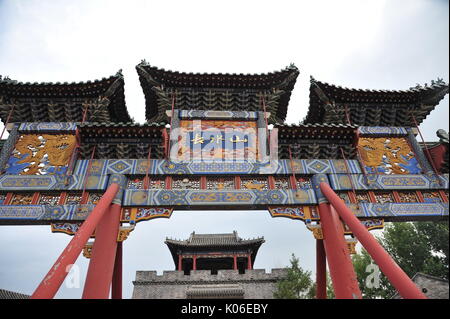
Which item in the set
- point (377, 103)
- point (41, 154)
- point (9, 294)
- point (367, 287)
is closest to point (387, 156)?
point (377, 103)

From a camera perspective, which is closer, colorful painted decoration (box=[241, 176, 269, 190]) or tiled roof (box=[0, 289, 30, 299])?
colorful painted decoration (box=[241, 176, 269, 190])

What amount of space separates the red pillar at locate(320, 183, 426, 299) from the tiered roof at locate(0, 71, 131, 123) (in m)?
6.43

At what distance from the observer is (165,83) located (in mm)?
8391

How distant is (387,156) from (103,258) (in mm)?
7490

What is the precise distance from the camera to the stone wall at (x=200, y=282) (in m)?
18.4

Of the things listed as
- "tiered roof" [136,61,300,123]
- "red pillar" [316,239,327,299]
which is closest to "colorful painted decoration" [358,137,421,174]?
"red pillar" [316,239,327,299]

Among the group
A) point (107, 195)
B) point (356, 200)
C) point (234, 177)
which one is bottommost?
point (107, 195)

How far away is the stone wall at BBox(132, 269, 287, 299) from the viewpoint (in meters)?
18.4

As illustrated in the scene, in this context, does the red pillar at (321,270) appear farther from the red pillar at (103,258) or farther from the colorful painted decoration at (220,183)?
the red pillar at (103,258)

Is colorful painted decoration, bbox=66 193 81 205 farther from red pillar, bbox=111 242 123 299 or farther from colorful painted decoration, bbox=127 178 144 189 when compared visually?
red pillar, bbox=111 242 123 299

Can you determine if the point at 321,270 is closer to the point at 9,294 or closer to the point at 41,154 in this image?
the point at 41,154

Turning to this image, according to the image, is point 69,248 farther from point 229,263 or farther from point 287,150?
point 229,263

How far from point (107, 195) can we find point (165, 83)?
12.5ft
